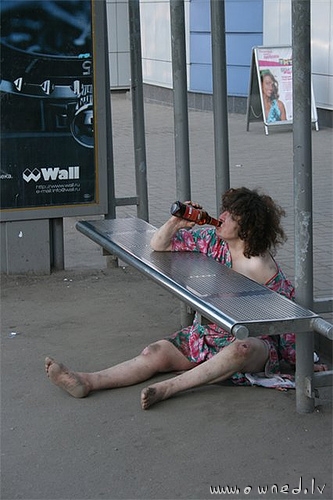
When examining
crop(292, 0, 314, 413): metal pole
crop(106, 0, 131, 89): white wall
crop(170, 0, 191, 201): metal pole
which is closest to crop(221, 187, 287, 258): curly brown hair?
crop(292, 0, 314, 413): metal pole

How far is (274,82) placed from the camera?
12.9 meters

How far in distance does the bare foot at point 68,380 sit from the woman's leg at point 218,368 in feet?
1.03

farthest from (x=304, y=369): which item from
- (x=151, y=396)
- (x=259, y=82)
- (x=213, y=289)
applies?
(x=259, y=82)

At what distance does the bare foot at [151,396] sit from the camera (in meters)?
3.95

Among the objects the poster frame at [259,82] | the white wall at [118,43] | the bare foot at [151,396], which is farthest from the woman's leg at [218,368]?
the white wall at [118,43]

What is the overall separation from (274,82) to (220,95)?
7929 mm

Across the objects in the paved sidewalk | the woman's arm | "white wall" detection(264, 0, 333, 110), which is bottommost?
the paved sidewalk

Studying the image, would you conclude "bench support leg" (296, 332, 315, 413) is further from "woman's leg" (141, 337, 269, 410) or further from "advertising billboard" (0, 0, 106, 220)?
"advertising billboard" (0, 0, 106, 220)

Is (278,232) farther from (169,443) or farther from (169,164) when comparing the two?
(169,164)

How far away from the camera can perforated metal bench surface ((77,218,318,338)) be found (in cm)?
342

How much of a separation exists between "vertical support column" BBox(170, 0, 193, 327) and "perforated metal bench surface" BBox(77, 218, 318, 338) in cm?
35

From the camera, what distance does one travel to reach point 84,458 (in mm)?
3590

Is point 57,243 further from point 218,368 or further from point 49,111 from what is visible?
point 218,368

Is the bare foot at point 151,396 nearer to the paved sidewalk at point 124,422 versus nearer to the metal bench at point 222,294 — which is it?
the paved sidewalk at point 124,422
